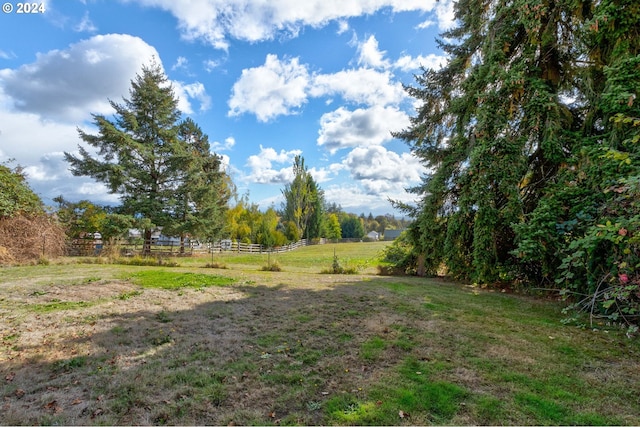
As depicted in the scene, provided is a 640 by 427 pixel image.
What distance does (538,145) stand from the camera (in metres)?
7.36

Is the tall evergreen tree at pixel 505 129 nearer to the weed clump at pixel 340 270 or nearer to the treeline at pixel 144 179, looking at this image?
the weed clump at pixel 340 270

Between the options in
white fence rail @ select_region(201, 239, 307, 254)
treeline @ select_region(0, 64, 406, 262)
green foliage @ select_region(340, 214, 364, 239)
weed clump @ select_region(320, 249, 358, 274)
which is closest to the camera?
weed clump @ select_region(320, 249, 358, 274)

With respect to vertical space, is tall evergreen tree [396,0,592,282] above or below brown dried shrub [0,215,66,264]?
above

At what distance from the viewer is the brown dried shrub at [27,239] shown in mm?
11781

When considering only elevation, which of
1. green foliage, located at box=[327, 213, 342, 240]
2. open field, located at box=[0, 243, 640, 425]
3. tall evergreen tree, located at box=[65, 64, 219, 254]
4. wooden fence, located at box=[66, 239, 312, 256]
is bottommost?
open field, located at box=[0, 243, 640, 425]

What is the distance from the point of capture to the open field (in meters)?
2.57

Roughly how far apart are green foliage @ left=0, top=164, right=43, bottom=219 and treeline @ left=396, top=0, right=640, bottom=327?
1626 cm

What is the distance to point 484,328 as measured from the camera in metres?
4.79

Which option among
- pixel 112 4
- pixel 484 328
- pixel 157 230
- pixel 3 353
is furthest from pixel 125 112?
pixel 484 328

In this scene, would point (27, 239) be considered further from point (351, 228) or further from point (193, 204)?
point (351, 228)

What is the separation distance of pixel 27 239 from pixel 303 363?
49.1ft

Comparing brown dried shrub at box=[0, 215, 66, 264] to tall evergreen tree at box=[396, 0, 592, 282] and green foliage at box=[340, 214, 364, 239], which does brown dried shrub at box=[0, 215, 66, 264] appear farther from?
green foliage at box=[340, 214, 364, 239]

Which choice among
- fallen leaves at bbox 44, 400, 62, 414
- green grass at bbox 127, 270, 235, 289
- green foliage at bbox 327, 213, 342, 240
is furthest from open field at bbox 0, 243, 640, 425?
green foliage at bbox 327, 213, 342, 240

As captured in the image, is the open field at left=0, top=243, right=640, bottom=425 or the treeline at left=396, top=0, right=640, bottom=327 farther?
the treeline at left=396, top=0, right=640, bottom=327
